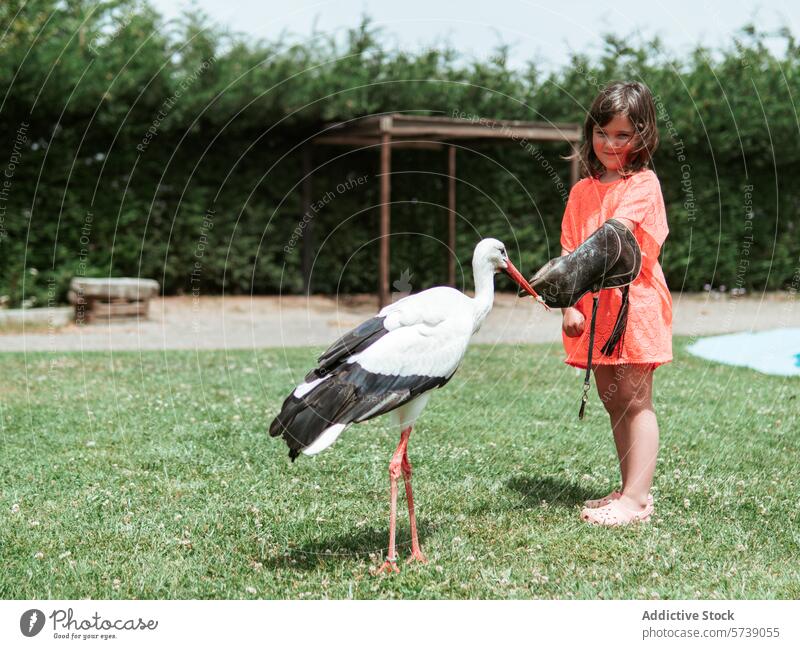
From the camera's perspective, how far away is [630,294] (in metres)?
4.95

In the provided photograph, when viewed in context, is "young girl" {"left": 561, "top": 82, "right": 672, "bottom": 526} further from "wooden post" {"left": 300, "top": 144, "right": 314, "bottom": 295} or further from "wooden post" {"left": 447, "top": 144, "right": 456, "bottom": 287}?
"wooden post" {"left": 300, "top": 144, "right": 314, "bottom": 295}

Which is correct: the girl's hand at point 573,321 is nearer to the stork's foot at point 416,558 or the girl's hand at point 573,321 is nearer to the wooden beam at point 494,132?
the stork's foot at point 416,558

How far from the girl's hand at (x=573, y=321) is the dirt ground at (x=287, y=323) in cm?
752

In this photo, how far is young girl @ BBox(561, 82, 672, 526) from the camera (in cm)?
482

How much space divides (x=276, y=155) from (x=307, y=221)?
140 cm

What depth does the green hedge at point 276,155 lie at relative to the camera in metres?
14.5

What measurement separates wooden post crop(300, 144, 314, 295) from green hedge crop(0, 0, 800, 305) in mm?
175

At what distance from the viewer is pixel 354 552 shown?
4.59 m

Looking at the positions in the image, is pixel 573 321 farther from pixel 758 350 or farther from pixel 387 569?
pixel 758 350

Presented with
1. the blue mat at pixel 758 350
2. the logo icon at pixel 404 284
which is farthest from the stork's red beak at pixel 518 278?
the blue mat at pixel 758 350

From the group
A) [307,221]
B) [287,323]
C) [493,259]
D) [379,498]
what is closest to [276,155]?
[307,221]

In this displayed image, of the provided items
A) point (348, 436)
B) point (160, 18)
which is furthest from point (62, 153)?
point (348, 436)
